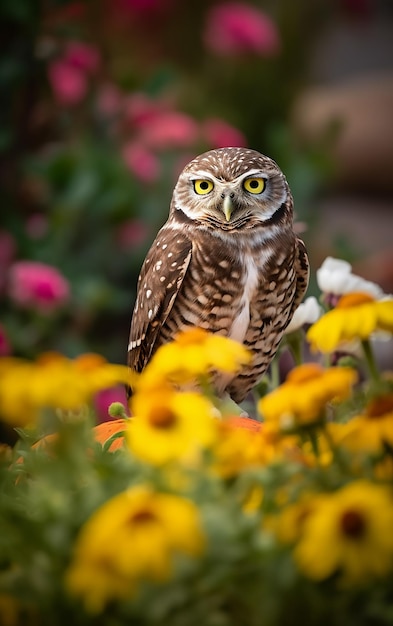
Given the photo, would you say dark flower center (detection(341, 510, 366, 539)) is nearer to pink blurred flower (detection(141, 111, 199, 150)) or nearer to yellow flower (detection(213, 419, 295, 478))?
yellow flower (detection(213, 419, 295, 478))

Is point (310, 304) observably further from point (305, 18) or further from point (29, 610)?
point (305, 18)

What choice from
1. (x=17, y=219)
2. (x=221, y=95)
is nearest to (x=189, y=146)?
(x=17, y=219)

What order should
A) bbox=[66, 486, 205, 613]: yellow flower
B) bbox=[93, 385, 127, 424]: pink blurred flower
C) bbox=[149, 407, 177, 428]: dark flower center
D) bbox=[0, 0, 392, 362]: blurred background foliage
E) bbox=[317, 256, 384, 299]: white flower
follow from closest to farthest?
bbox=[66, 486, 205, 613]: yellow flower → bbox=[149, 407, 177, 428]: dark flower center → bbox=[317, 256, 384, 299]: white flower → bbox=[93, 385, 127, 424]: pink blurred flower → bbox=[0, 0, 392, 362]: blurred background foliage

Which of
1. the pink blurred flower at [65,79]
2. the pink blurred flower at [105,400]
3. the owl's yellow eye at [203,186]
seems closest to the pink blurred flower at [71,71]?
the pink blurred flower at [65,79]

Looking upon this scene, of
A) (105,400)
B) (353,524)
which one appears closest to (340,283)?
(353,524)

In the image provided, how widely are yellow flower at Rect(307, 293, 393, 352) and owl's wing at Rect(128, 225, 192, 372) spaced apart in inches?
24.6

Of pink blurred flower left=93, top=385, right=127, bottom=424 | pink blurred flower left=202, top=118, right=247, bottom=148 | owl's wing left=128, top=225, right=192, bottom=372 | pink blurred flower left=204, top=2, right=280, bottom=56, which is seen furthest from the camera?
pink blurred flower left=204, top=2, right=280, bottom=56

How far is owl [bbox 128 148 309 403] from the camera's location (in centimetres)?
147

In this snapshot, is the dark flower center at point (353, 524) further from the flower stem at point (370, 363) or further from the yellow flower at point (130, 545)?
the flower stem at point (370, 363)

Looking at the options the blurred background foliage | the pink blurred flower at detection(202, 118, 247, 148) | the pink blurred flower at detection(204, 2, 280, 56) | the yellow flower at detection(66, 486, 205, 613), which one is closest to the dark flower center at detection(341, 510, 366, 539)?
the yellow flower at detection(66, 486, 205, 613)

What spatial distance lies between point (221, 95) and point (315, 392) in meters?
5.09

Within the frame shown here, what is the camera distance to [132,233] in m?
3.34

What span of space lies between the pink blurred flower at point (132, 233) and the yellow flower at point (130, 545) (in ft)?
8.62

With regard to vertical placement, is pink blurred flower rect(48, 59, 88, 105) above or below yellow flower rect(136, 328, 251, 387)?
above
